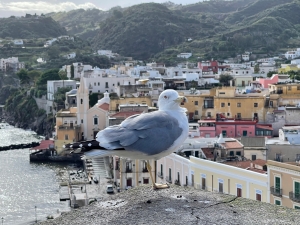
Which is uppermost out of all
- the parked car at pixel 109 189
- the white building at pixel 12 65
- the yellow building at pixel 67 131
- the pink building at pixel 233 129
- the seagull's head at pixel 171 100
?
the white building at pixel 12 65

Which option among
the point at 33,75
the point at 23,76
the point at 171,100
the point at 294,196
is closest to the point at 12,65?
the point at 33,75

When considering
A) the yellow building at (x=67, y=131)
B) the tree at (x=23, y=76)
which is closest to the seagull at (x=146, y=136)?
the yellow building at (x=67, y=131)

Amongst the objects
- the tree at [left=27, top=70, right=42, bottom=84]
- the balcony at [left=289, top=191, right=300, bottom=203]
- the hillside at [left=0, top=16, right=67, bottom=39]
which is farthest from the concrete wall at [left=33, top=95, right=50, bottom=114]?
the hillside at [left=0, top=16, right=67, bottom=39]

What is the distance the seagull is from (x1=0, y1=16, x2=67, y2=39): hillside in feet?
362

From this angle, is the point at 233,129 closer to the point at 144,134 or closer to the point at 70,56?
the point at 144,134

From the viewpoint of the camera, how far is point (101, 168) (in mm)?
34844

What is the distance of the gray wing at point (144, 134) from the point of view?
568 centimetres

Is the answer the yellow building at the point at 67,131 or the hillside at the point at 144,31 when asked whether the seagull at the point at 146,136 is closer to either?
the yellow building at the point at 67,131

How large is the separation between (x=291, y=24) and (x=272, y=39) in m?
17.8

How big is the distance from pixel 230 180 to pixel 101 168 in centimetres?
1685

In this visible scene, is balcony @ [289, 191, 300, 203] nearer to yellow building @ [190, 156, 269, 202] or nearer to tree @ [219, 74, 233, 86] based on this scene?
yellow building @ [190, 156, 269, 202]

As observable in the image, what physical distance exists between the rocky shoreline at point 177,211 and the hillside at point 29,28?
111 metres

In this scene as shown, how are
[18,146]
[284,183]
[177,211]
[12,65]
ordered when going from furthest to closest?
[12,65] < [18,146] < [284,183] < [177,211]

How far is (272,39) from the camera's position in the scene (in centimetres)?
10125
